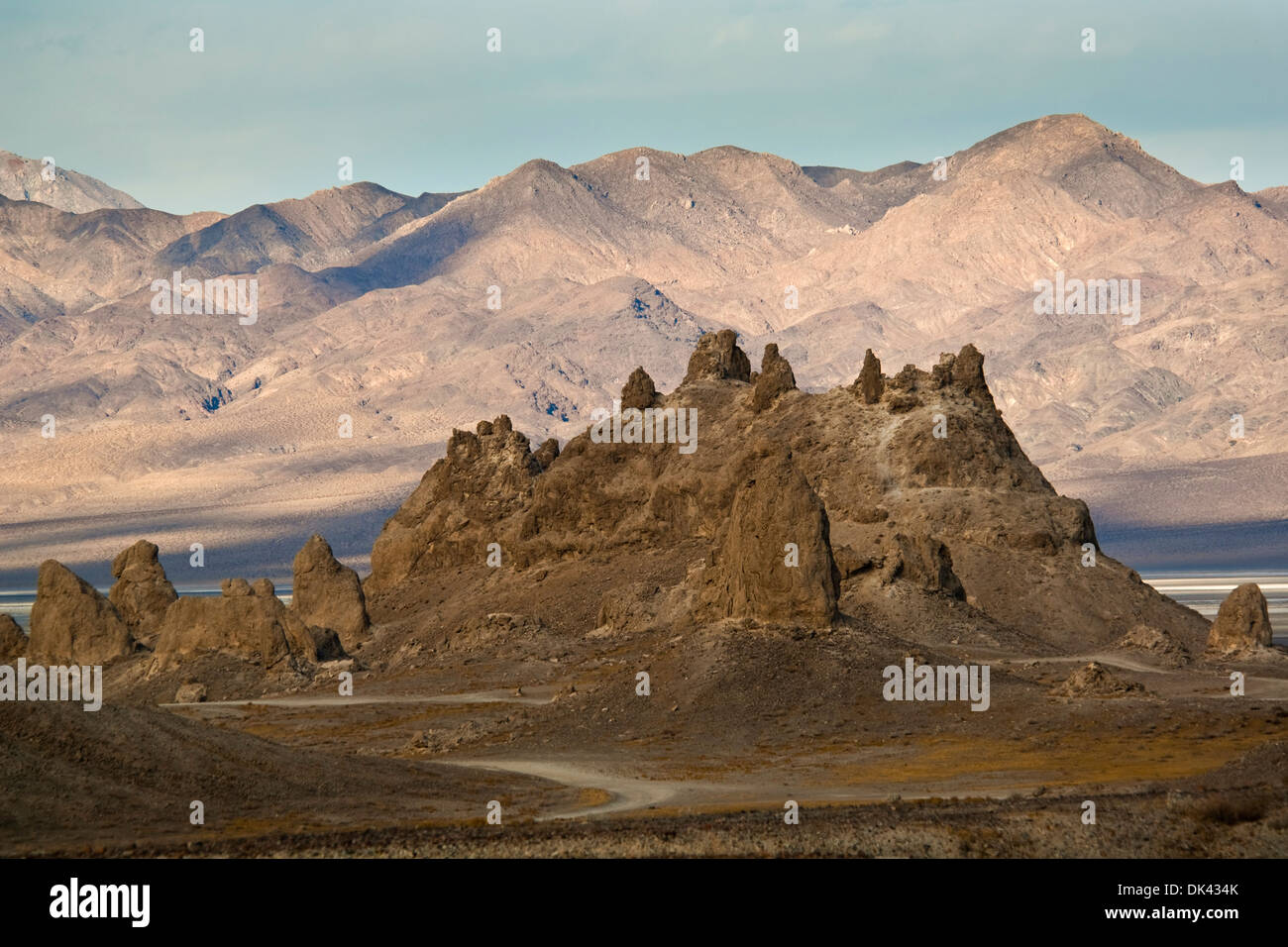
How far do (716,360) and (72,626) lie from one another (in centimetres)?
4833

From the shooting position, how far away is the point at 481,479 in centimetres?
11788

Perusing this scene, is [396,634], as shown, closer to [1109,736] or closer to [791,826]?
[1109,736]

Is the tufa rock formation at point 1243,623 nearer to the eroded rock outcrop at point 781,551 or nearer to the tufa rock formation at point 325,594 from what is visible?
the eroded rock outcrop at point 781,551

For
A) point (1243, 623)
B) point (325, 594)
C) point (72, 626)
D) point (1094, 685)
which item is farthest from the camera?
point (325, 594)

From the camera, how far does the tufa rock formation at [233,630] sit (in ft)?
282

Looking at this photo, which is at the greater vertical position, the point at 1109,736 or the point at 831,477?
the point at 831,477

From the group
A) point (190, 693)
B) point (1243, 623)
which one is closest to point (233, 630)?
point (190, 693)

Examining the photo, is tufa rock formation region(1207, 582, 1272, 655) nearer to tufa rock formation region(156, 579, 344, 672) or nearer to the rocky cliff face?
the rocky cliff face

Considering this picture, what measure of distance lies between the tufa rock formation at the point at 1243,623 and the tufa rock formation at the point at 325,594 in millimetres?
44351

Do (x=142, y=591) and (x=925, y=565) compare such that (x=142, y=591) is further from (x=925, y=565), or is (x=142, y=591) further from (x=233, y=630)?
(x=925, y=565)

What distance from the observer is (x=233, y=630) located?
86625mm

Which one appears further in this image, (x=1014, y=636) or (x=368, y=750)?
(x=1014, y=636)
